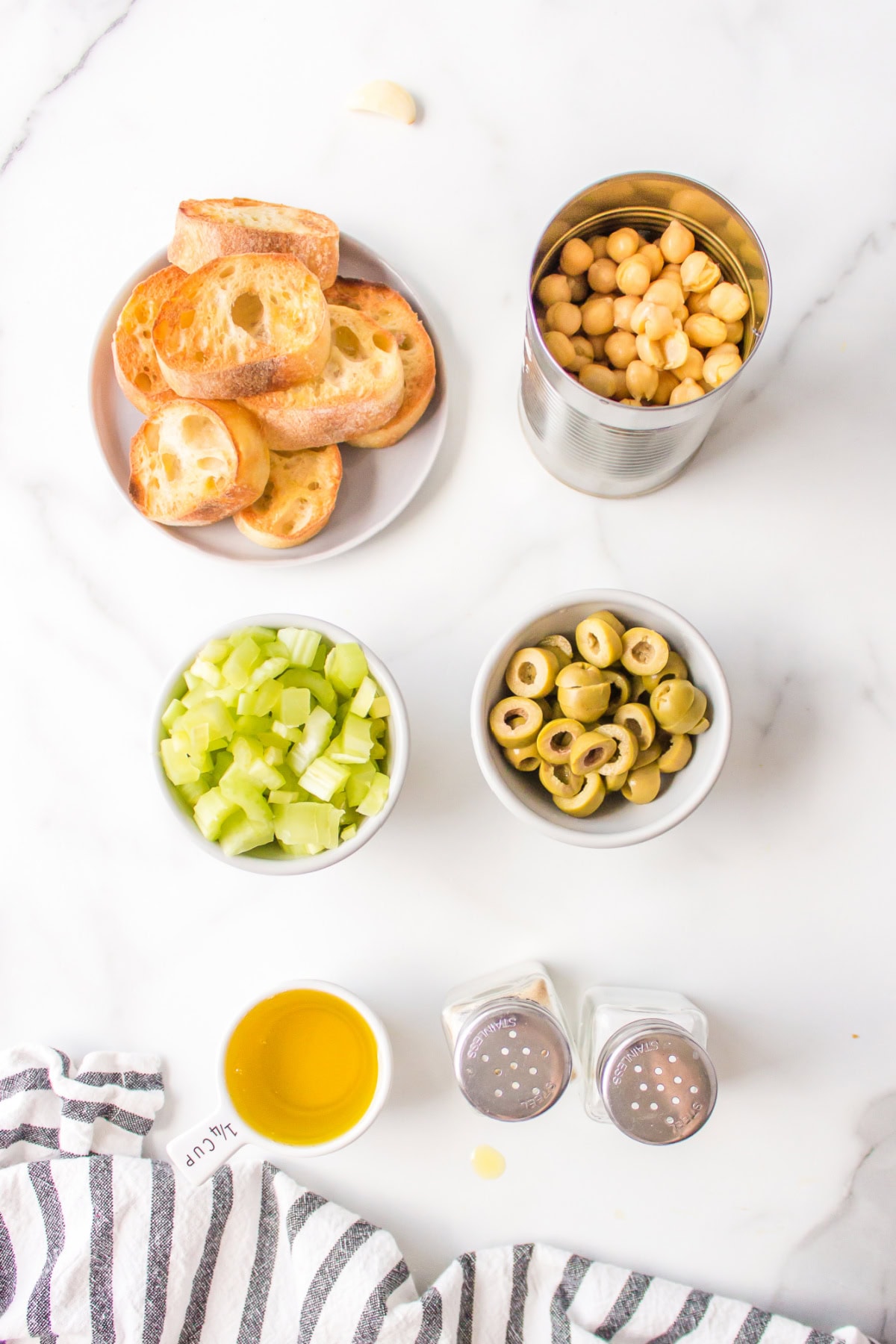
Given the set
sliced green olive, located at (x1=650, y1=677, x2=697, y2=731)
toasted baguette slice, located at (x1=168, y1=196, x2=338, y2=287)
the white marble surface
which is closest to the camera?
sliced green olive, located at (x1=650, y1=677, x2=697, y2=731)

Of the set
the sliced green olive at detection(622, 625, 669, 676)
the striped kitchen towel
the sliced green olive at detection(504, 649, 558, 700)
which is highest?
the sliced green olive at detection(622, 625, 669, 676)

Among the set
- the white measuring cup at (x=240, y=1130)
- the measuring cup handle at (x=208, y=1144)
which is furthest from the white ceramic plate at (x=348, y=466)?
the measuring cup handle at (x=208, y=1144)

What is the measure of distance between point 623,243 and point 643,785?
2.01 ft

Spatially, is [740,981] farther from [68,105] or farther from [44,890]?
[68,105]

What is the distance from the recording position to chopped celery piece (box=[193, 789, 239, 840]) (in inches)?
41.0

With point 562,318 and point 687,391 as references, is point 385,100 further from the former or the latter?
point 687,391

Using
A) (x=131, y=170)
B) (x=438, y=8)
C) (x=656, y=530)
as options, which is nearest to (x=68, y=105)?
(x=131, y=170)

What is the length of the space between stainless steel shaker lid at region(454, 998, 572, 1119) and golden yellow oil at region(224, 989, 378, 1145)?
6.7 inches

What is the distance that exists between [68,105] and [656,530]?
39.5 inches

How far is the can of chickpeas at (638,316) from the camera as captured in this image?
0.99 meters

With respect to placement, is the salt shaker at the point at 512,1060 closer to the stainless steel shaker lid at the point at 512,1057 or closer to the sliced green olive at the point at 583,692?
the stainless steel shaker lid at the point at 512,1057

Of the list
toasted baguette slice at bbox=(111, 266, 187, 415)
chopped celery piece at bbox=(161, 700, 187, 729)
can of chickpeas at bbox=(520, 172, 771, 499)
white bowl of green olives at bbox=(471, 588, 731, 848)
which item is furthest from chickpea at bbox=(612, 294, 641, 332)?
chopped celery piece at bbox=(161, 700, 187, 729)

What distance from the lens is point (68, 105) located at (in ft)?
4.22

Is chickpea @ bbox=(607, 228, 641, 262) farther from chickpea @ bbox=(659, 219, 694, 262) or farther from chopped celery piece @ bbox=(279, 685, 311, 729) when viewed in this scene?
chopped celery piece @ bbox=(279, 685, 311, 729)
